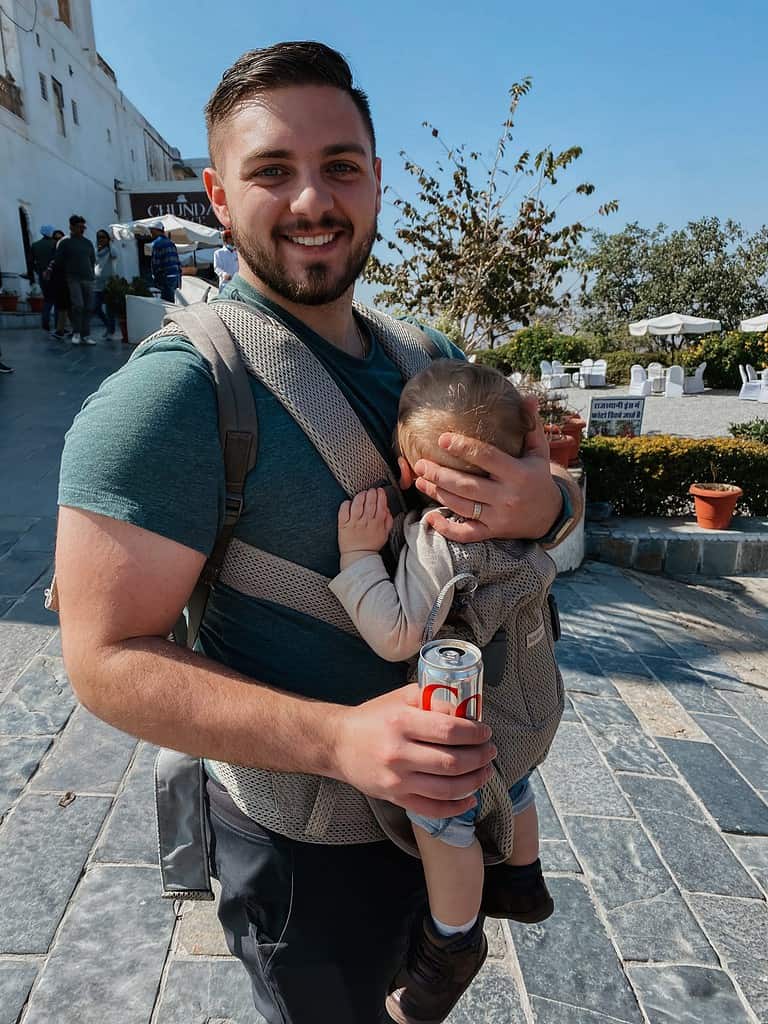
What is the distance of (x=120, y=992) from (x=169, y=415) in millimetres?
2103

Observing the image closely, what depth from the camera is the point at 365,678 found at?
135 centimetres

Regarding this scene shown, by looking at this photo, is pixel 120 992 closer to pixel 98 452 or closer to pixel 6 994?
pixel 6 994

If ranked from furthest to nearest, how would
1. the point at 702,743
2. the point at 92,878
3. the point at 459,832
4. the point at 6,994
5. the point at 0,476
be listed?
the point at 0,476 → the point at 702,743 → the point at 92,878 → the point at 6,994 → the point at 459,832

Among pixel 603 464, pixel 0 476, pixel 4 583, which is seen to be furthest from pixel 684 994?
pixel 0 476

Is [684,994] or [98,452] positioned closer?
[98,452]

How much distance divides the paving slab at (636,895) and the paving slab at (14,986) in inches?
72.6

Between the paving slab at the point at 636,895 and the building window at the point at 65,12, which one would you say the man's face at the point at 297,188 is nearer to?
the paving slab at the point at 636,895

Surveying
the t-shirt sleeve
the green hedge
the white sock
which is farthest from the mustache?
the green hedge

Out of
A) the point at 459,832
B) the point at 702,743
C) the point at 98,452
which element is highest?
the point at 98,452

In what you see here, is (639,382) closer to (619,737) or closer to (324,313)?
(619,737)

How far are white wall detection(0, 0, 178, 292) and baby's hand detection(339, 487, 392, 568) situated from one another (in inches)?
822

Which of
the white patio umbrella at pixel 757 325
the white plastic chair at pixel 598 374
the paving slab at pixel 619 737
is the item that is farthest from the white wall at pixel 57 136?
the white patio umbrella at pixel 757 325

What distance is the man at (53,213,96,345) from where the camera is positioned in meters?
12.5

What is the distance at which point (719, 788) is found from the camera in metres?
3.61
